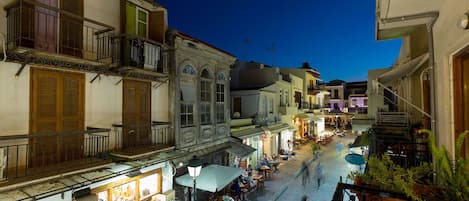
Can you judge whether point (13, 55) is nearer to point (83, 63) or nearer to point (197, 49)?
point (83, 63)

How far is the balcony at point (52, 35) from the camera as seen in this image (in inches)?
223

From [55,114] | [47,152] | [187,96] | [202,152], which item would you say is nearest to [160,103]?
[187,96]

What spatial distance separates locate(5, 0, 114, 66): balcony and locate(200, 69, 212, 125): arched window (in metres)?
4.94

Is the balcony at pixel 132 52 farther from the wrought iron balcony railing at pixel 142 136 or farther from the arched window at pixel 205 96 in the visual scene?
the arched window at pixel 205 96

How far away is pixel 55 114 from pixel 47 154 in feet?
3.81

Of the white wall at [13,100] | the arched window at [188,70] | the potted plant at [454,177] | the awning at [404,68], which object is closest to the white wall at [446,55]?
the potted plant at [454,177]

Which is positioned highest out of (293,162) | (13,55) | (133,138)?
(13,55)

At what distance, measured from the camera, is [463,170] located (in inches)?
111

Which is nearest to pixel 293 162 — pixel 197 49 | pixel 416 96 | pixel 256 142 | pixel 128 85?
pixel 256 142

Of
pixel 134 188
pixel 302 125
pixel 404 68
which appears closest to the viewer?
pixel 404 68

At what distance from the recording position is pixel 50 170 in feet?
19.2

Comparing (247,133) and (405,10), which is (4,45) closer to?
(405,10)

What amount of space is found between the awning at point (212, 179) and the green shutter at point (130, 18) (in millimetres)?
6632

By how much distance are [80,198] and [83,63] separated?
4.09m
